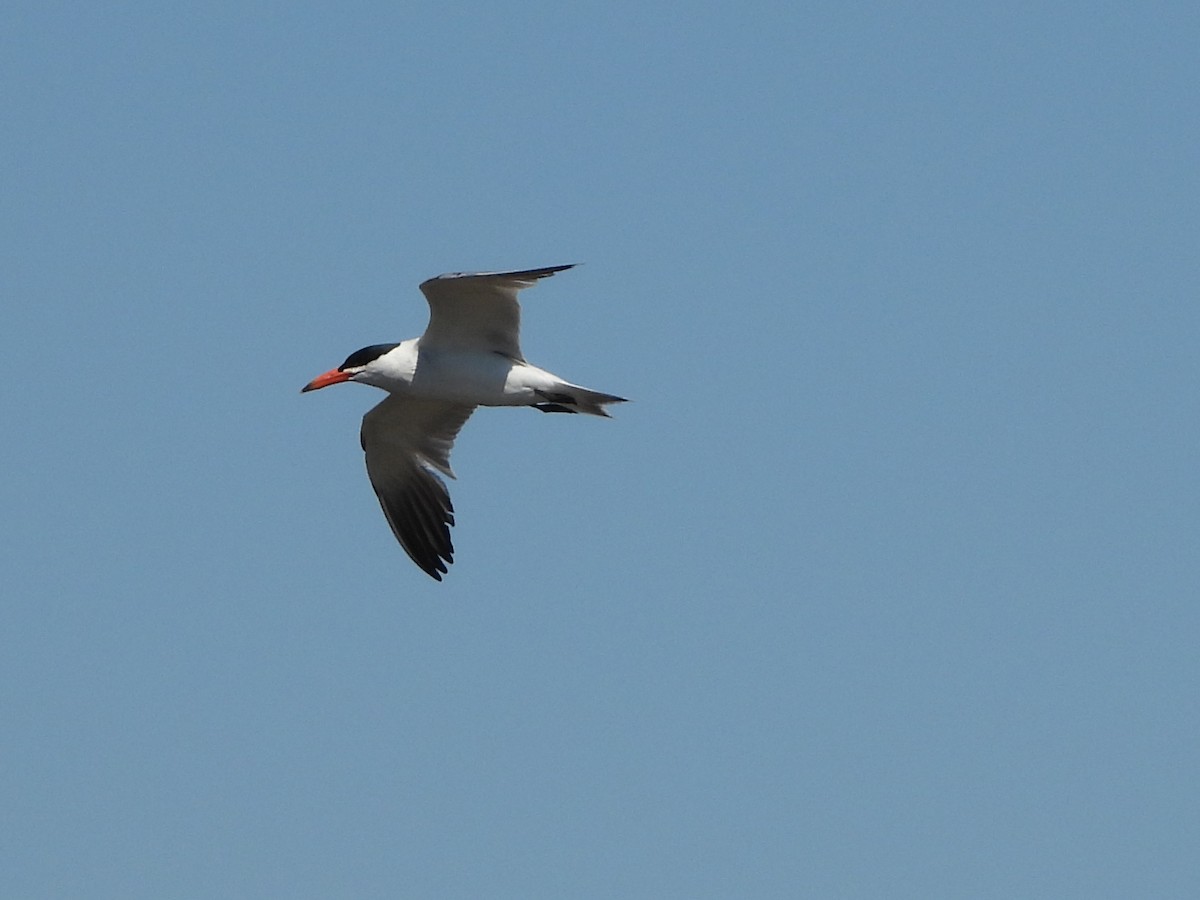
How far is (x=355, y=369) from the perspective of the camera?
15.8 meters

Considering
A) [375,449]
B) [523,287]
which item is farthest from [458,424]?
[523,287]

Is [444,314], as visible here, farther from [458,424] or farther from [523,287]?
[458,424]

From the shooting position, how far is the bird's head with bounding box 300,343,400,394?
51.5 feet

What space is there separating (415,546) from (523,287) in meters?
3.79

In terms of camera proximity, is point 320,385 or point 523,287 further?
point 320,385

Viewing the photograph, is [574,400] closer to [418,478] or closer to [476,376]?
[476,376]

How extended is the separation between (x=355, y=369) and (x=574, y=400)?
1.82m

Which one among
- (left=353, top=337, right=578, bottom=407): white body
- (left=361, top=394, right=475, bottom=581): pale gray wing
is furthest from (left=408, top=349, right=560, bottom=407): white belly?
(left=361, top=394, right=475, bottom=581): pale gray wing

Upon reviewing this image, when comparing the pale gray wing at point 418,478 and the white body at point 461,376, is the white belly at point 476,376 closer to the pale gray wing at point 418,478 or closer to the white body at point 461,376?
the white body at point 461,376

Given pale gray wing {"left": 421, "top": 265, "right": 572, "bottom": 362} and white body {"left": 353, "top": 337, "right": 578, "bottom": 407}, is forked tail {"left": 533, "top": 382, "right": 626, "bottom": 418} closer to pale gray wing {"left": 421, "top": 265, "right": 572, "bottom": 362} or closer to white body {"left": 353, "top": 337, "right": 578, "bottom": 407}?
white body {"left": 353, "top": 337, "right": 578, "bottom": 407}

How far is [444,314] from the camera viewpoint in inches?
596

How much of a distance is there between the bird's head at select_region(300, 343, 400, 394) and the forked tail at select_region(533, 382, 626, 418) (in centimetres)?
131

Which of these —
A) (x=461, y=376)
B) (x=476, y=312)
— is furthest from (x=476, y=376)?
(x=476, y=312)

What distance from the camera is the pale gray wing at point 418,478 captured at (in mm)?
Result: 17625
